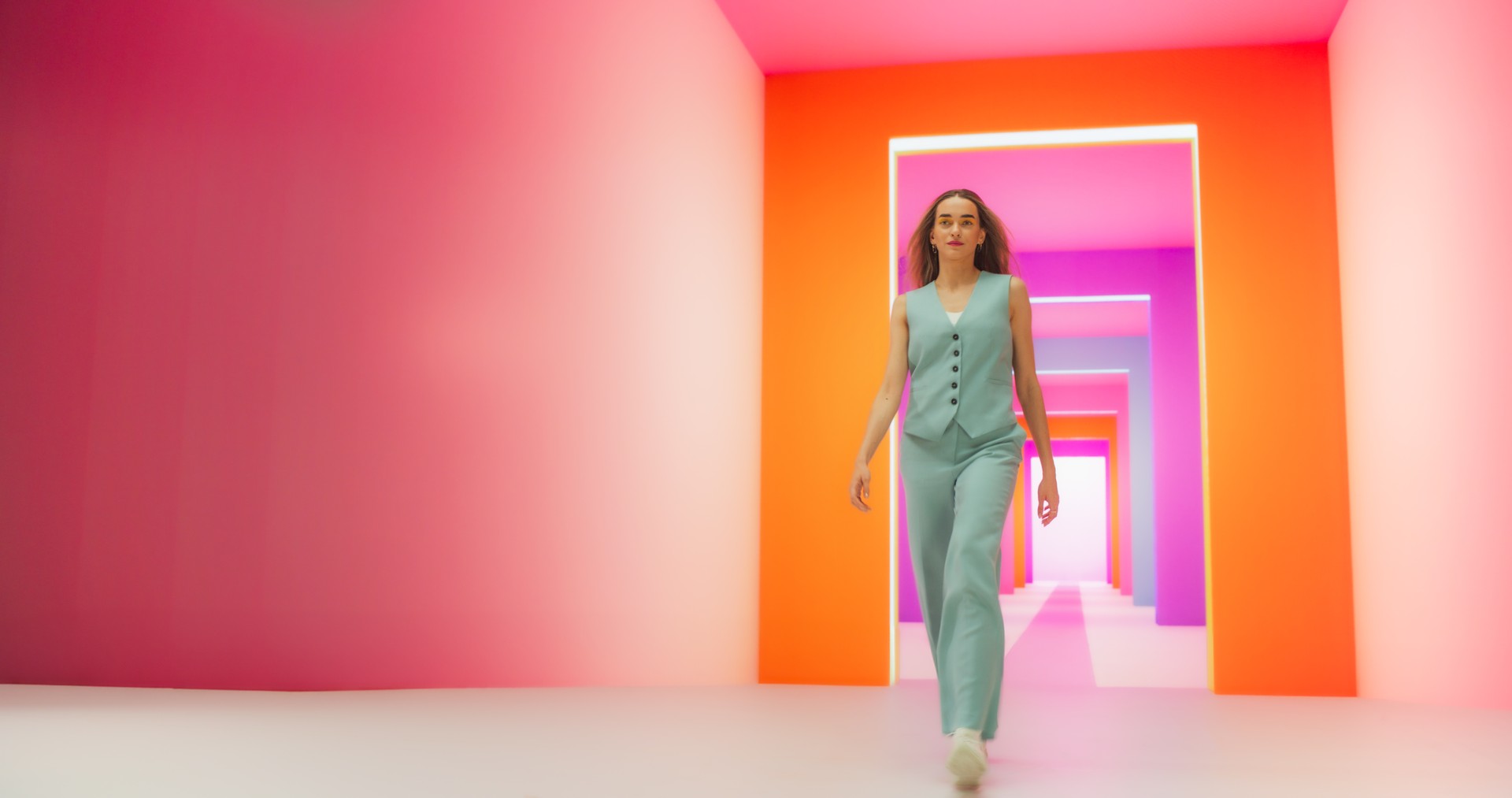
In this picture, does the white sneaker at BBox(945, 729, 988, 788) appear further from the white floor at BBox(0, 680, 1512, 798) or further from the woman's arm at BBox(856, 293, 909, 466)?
the woman's arm at BBox(856, 293, 909, 466)

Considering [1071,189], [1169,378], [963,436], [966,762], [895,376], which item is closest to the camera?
[966,762]

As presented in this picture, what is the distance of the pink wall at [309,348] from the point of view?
3.79 m

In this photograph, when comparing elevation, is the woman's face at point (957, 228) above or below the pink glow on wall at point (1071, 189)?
below

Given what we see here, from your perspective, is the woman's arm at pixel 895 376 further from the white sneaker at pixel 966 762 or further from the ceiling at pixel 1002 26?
the ceiling at pixel 1002 26

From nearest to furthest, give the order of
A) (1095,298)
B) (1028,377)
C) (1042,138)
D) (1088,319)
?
1. (1028,377)
2. (1042,138)
3. (1095,298)
4. (1088,319)

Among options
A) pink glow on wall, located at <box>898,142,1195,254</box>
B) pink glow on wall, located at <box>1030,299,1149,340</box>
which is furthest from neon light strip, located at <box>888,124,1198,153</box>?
pink glow on wall, located at <box>1030,299,1149,340</box>

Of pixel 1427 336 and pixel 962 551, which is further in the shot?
pixel 1427 336

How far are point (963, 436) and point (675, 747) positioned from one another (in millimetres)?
1033

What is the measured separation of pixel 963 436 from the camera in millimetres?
2879

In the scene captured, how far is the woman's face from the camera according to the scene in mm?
3020

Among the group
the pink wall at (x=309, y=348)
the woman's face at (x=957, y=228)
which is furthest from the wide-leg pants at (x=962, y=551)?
the pink wall at (x=309, y=348)

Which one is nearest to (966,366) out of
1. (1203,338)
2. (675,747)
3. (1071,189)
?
(675,747)

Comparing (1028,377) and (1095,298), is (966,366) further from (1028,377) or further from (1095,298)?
(1095,298)

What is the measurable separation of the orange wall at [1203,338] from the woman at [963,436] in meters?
2.83
